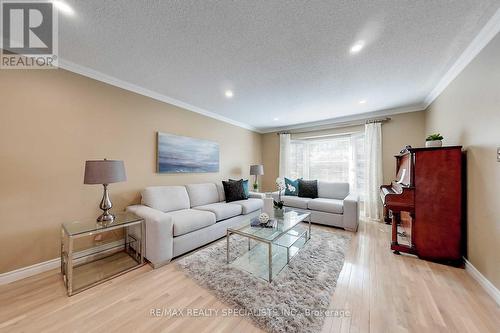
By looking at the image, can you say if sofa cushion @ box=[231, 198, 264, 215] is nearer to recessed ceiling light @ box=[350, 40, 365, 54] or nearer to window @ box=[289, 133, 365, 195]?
window @ box=[289, 133, 365, 195]

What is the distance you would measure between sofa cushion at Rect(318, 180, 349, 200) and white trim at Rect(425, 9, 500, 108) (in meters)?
→ 2.18

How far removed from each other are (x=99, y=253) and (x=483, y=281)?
4.23 meters

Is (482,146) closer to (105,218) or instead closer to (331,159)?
(331,159)

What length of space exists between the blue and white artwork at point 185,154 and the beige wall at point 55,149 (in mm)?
232

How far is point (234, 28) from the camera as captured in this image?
5.24 ft

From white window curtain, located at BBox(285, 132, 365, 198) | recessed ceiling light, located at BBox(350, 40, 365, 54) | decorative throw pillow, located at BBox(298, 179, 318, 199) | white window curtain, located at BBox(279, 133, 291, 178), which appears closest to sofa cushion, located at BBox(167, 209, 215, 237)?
decorative throw pillow, located at BBox(298, 179, 318, 199)

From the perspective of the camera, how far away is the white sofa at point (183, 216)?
6.83ft

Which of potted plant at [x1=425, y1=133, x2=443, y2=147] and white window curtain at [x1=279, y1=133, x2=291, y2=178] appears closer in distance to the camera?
potted plant at [x1=425, y1=133, x2=443, y2=147]

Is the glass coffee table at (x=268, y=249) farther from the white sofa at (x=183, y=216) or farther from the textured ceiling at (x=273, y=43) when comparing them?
the textured ceiling at (x=273, y=43)

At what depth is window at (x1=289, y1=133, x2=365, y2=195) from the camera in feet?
13.9

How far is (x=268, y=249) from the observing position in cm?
222

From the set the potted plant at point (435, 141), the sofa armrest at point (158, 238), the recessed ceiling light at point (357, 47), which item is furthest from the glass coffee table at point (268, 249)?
the recessed ceiling light at point (357, 47)

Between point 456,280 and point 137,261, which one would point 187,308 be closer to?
point 137,261

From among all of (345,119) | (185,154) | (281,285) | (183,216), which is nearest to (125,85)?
(185,154)
